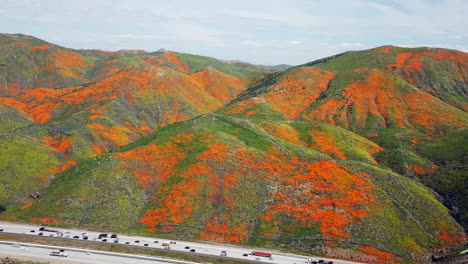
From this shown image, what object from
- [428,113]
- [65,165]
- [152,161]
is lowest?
[65,165]

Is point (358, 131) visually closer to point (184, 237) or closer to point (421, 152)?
point (421, 152)

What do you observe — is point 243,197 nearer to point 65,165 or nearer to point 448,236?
point 448,236

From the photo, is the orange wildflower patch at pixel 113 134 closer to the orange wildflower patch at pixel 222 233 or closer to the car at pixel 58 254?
the orange wildflower patch at pixel 222 233

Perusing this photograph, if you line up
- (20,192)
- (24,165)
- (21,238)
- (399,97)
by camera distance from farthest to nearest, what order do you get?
(399,97) → (24,165) → (20,192) → (21,238)

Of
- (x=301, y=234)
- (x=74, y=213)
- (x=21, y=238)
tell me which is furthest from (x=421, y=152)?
(x=21, y=238)

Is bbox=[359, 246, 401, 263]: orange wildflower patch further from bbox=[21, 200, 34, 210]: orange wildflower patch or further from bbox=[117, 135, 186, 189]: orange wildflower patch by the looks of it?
bbox=[21, 200, 34, 210]: orange wildflower patch

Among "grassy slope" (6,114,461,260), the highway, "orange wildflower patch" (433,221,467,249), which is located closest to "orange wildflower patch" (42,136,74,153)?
"grassy slope" (6,114,461,260)

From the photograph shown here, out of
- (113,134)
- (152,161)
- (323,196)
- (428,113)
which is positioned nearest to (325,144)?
(323,196)

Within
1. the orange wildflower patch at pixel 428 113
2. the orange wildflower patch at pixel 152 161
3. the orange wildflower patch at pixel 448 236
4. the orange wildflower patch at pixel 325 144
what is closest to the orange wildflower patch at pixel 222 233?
the orange wildflower patch at pixel 152 161
